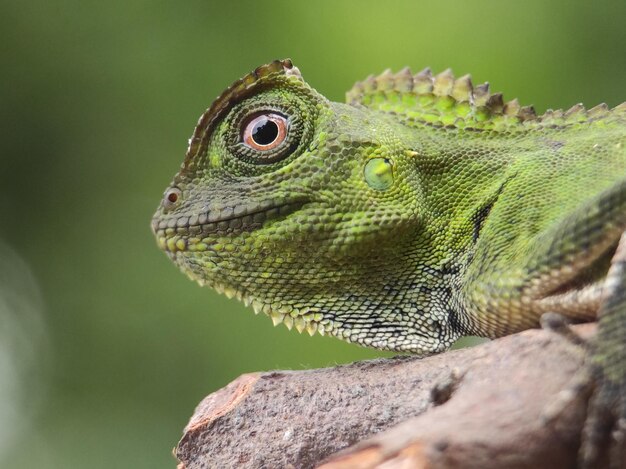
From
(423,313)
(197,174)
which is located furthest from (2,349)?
(423,313)

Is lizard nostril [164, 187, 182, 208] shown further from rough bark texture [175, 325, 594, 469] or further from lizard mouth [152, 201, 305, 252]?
rough bark texture [175, 325, 594, 469]

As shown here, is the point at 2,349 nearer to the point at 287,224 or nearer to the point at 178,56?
the point at 178,56

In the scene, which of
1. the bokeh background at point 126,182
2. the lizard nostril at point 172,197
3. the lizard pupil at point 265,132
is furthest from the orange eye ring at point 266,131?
the bokeh background at point 126,182

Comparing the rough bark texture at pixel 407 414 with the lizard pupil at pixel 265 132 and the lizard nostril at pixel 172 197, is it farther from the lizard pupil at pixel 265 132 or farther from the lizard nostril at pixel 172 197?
the lizard pupil at pixel 265 132

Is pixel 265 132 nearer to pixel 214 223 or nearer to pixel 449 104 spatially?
pixel 214 223

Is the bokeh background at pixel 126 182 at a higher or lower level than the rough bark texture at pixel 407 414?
higher

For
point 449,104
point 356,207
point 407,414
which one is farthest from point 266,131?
point 407,414
